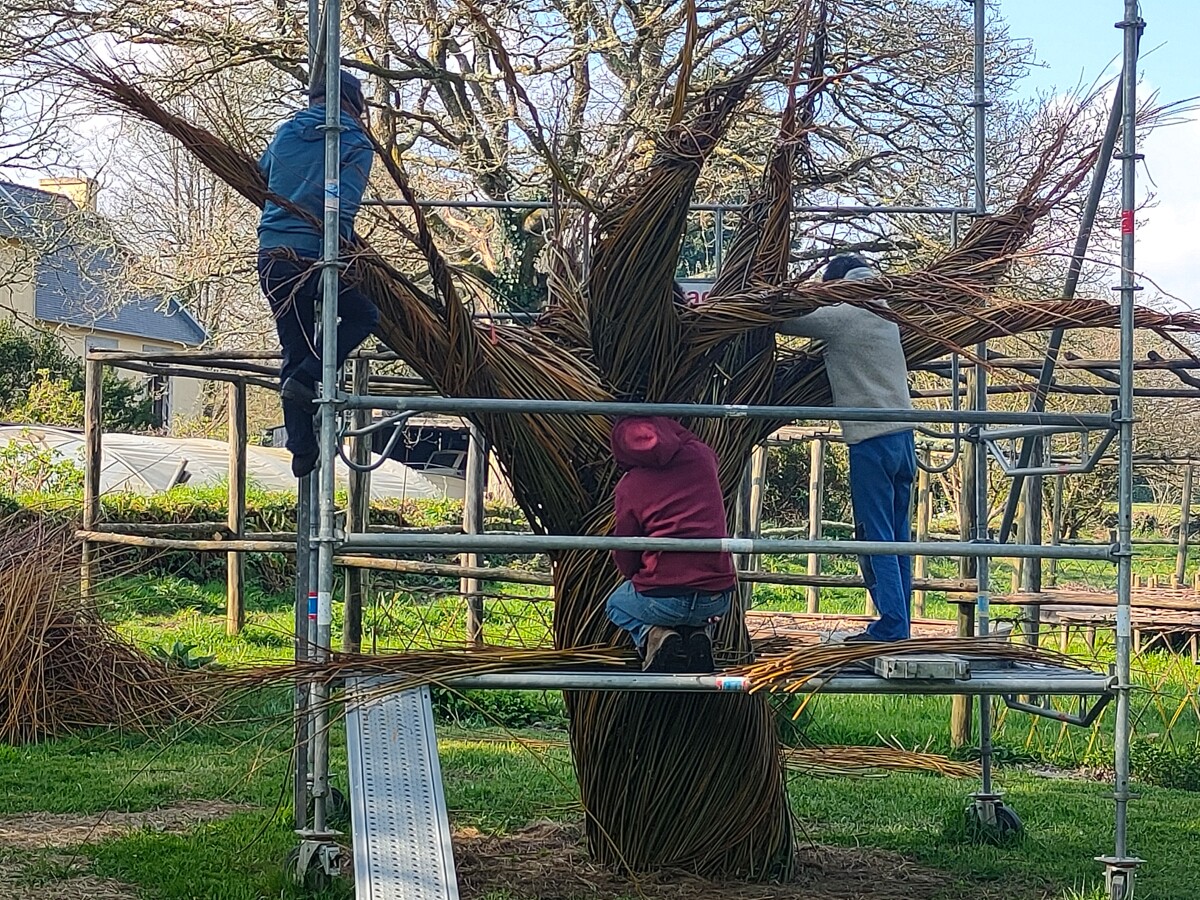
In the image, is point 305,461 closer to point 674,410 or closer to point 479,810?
point 674,410

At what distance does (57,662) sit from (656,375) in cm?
497

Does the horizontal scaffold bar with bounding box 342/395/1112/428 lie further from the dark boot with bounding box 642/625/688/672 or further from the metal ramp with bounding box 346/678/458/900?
the metal ramp with bounding box 346/678/458/900

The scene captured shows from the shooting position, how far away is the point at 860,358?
17.8 ft

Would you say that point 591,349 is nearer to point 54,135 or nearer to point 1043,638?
point 54,135

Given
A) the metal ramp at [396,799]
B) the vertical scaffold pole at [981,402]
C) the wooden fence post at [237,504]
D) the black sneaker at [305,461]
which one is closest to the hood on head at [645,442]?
the metal ramp at [396,799]

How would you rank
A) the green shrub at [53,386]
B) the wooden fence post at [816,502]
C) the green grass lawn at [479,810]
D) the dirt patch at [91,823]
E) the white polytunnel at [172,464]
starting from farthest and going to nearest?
1. the green shrub at [53,386]
2. the white polytunnel at [172,464]
3. the wooden fence post at [816,502]
4. the dirt patch at [91,823]
5. the green grass lawn at [479,810]

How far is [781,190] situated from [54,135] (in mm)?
7073

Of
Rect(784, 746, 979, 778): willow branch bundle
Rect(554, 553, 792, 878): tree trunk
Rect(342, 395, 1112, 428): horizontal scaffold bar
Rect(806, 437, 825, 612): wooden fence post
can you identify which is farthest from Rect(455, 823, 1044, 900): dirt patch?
Rect(806, 437, 825, 612): wooden fence post

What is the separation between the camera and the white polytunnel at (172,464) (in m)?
18.3

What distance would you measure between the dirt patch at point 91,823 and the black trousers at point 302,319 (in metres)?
2.00

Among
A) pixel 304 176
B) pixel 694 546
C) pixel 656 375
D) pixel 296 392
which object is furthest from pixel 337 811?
pixel 304 176

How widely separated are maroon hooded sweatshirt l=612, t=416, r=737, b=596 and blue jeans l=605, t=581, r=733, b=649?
3 cm

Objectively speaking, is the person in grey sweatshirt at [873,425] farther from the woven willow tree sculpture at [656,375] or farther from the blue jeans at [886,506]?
the woven willow tree sculpture at [656,375]

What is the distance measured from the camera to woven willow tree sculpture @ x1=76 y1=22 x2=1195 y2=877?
16.2 feet
